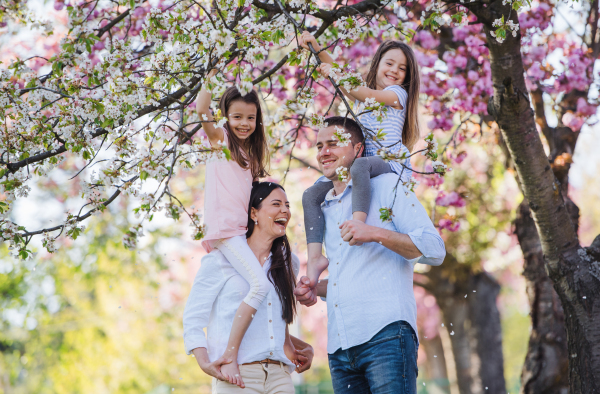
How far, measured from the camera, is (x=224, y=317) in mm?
2865

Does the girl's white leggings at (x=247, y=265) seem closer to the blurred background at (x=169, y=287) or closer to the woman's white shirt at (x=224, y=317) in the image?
the woman's white shirt at (x=224, y=317)

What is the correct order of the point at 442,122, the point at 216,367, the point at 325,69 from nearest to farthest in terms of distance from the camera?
1. the point at 325,69
2. the point at 216,367
3. the point at 442,122

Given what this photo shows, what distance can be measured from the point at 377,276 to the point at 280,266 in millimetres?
744

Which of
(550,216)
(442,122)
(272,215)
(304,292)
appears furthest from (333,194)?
(442,122)

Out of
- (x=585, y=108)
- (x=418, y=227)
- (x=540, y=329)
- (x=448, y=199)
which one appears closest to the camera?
(x=418, y=227)

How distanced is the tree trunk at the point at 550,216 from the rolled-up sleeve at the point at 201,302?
2163 mm

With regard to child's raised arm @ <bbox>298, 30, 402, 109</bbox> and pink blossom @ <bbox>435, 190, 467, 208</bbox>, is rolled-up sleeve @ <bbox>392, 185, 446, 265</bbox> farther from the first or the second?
pink blossom @ <bbox>435, 190, 467, 208</bbox>

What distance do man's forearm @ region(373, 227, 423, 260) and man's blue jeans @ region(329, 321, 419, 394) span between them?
0.30 metres

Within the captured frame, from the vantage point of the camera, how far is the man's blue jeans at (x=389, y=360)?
2.26 metres

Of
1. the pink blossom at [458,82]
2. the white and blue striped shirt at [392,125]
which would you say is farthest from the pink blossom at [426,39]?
the white and blue striped shirt at [392,125]

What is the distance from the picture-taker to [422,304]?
47.3 feet

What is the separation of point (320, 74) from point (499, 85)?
1.71 m

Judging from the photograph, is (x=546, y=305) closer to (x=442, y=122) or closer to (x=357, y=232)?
(x=442, y=122)

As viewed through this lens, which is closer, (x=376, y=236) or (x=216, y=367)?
(x=376, y=236)
